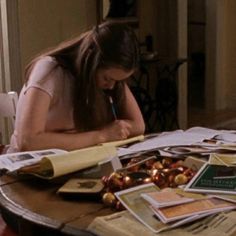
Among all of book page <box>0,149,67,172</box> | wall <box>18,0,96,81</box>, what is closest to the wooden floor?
book page <box>0,149,67,172</box>

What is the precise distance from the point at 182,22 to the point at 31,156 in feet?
10.9

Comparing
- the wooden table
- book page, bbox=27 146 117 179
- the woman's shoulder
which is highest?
the woman's shoulder

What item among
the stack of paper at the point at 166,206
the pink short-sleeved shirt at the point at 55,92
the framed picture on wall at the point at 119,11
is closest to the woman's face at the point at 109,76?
the pink short-sleeved shirt at the point at 55,92

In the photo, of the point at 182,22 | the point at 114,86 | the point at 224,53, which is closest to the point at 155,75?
the point at 182,22

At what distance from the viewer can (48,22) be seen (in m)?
3.56

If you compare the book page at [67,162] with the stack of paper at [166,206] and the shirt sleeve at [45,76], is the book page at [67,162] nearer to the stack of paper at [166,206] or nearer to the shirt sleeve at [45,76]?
the stack of paper at [166,206]

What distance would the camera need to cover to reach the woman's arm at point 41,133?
1.81 m

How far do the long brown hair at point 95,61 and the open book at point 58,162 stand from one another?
0.50m

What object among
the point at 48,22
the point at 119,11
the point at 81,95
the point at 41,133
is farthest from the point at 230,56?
the point at 41,133

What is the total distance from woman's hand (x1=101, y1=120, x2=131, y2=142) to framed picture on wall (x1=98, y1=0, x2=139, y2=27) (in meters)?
2.02

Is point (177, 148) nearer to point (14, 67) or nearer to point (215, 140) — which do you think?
point (215, 140)

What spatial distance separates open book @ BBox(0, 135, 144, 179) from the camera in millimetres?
1313

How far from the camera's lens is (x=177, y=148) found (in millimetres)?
1585

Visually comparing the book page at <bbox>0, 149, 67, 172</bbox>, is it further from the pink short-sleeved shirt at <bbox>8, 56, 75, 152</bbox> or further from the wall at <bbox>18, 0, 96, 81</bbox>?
the wall at <bbox>18, 0, 96, 81</bbox>
